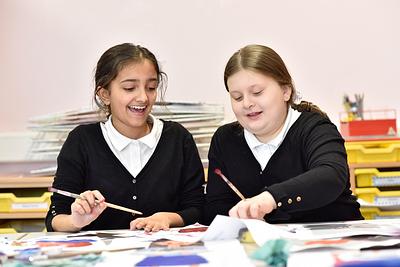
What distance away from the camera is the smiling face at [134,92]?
147cm

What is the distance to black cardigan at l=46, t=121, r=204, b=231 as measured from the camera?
1441 mm

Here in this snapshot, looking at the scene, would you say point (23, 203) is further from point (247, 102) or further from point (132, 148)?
point (247, 102)

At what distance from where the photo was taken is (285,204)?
102cm

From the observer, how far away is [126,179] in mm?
1448

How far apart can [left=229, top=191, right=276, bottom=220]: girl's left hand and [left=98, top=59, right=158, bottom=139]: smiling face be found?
1.83 ft

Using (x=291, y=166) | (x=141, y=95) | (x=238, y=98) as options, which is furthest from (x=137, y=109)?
(x=291, y=166)

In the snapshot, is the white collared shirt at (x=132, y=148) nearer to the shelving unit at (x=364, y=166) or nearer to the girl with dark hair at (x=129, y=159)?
the girl with dark hair at (x=129, y=159)

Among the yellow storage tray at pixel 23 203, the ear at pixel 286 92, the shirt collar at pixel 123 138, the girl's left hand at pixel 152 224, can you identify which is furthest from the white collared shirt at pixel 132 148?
the yellow storage tray at pixel 23 203

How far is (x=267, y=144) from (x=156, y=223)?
1.12 ft

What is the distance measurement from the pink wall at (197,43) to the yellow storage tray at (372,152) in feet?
1.11

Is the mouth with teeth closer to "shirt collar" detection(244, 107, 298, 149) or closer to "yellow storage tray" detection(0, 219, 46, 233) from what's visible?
"shirt collar" detection(244, 107, 298, 149)

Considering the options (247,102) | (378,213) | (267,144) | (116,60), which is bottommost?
(378,213)

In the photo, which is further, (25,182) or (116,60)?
(25,182)

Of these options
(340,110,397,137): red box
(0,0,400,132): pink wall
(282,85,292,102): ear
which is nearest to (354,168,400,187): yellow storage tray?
(340,110,397,137): red box
